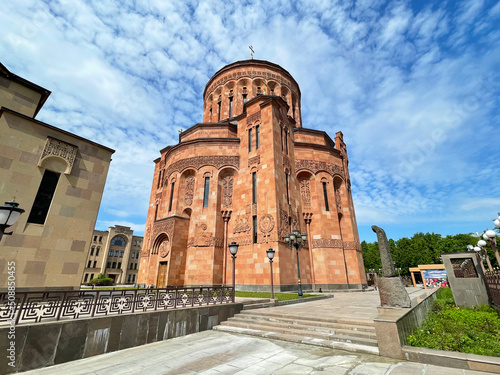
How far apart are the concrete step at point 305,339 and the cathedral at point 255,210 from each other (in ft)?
24.5

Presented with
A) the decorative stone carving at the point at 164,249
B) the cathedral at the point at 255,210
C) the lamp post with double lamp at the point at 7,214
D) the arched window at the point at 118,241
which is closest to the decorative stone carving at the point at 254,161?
the cathedral at the point at 255,210

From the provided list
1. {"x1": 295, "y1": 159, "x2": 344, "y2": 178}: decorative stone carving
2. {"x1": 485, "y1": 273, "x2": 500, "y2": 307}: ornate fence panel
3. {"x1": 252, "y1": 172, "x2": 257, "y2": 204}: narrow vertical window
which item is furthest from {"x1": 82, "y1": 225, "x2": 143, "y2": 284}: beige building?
{"x1": 485, "y1": 273, "x2": 500, "y2": 307}: ornate fence panel

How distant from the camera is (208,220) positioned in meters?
18.2

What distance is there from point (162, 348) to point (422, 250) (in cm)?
5352

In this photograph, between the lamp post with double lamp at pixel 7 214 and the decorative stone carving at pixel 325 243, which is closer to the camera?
the lamp post with double lamp at pixel 7 214

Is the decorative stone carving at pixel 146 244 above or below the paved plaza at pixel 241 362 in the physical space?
above

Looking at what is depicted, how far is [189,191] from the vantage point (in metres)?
20.2

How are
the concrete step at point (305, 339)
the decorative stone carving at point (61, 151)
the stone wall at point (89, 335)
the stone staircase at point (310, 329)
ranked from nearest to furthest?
1. the stone wall at point (89, 335)
2. the concrete step at point (305, 339)
3. the stone staircase at point (310, 329)
4. the decorative stone carving at point (61, 151)

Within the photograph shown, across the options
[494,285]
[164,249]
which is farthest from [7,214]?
[164,249]

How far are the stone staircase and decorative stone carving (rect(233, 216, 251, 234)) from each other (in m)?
8.61

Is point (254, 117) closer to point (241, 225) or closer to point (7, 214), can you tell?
point (241, 225)

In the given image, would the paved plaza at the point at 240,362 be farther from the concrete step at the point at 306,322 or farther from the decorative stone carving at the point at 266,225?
the decorative stone carving at the point at 266,225

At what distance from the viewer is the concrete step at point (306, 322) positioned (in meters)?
6.06

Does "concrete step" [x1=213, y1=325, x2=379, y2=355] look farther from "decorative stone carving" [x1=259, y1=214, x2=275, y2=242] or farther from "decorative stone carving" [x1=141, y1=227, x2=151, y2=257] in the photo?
"decorative stone carving" [x1=141, y1=227, x2=151, y2=257]
